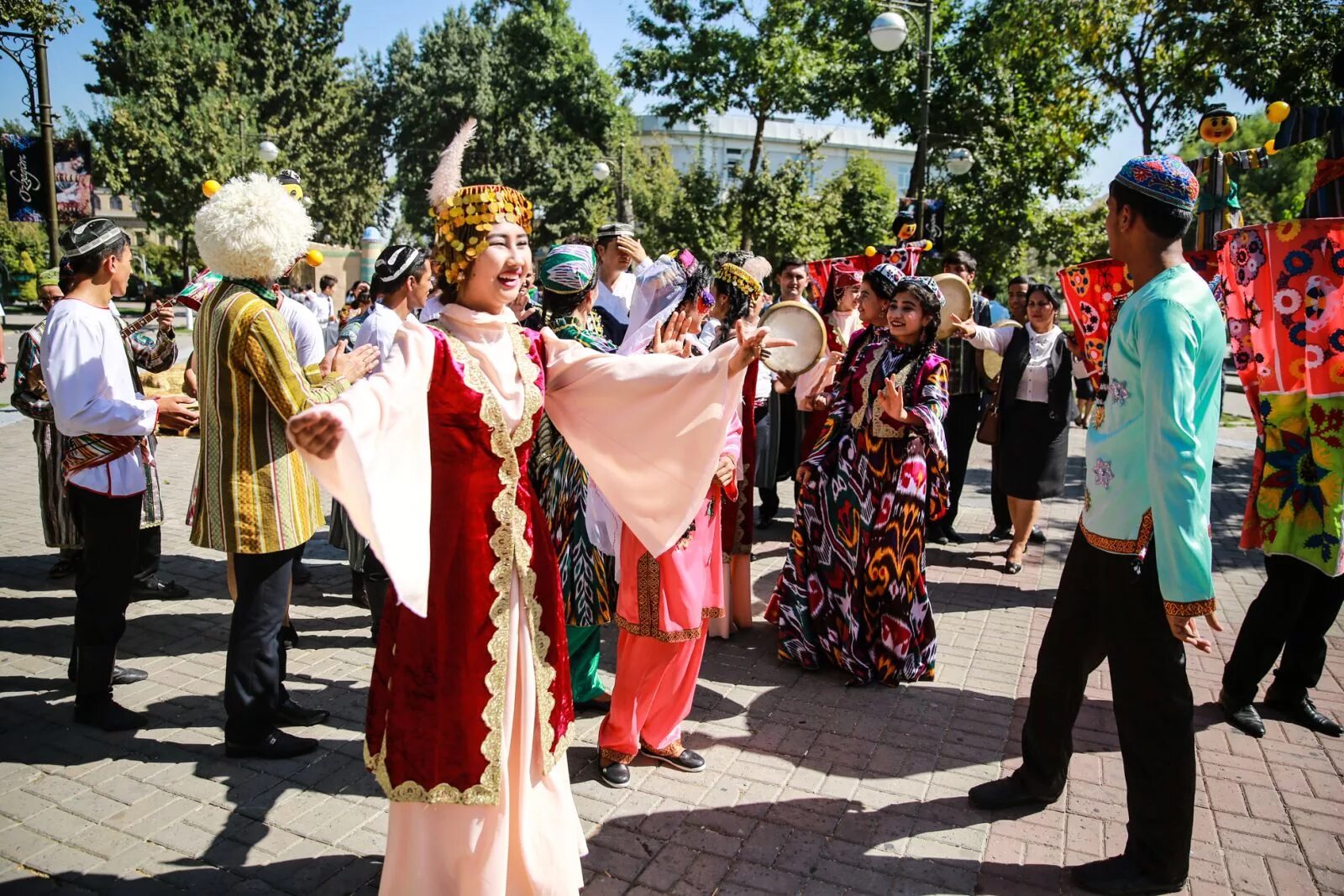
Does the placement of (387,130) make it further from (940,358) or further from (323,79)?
(940,358)

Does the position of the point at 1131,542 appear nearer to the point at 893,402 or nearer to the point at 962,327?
the point at 893,402

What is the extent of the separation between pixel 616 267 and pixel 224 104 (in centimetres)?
2778

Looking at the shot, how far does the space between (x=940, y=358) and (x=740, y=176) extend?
1844 cm

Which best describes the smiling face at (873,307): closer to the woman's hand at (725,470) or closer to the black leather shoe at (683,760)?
the woman's hand at (725,470)

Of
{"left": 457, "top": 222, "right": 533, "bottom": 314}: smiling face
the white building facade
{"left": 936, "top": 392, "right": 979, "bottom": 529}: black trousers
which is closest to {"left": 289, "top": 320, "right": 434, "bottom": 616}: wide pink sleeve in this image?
{"left": 457, "top": 222, "right": 533, "bottom": 314}: smiling face

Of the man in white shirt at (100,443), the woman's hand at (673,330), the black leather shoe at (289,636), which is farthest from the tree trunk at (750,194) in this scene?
the man in white shirt at (100,443)

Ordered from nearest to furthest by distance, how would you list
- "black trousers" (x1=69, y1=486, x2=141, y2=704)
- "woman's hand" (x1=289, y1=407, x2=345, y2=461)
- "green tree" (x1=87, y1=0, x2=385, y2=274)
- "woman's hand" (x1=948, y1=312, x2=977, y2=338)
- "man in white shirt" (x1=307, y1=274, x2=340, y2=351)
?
"woman's hand" (x1=289, y1=407, x2=345, y2=461) < "black trousers" (x1=69, y1=486, x2=141, y2=704) < "woman's hand" (x1=948, y1=312, x2=977, y2=338) < "man in white shirt" (x1=307, y1=274, x2=340, y2=351) < "green tree" (x1=87, y1=0, x2=385, y2=274)

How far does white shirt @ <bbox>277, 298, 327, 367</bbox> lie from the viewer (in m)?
4.90

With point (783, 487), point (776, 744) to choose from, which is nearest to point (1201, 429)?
point (776, 744)

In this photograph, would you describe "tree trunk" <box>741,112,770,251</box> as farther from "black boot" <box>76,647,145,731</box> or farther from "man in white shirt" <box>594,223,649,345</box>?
"black boot" <box>76,647,145,731</box>

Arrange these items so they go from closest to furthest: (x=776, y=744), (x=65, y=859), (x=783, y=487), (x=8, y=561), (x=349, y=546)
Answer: (x=65, y=859)
(x=776, y=744)
(x=349, y=546)
(x=8, y=561)
(x=783, y=487)

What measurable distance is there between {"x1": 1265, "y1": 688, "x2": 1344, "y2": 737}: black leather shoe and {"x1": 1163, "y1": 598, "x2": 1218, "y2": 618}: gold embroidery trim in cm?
238

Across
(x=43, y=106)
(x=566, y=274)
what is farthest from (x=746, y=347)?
(x=43, y=106)

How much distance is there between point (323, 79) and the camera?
3422cm
